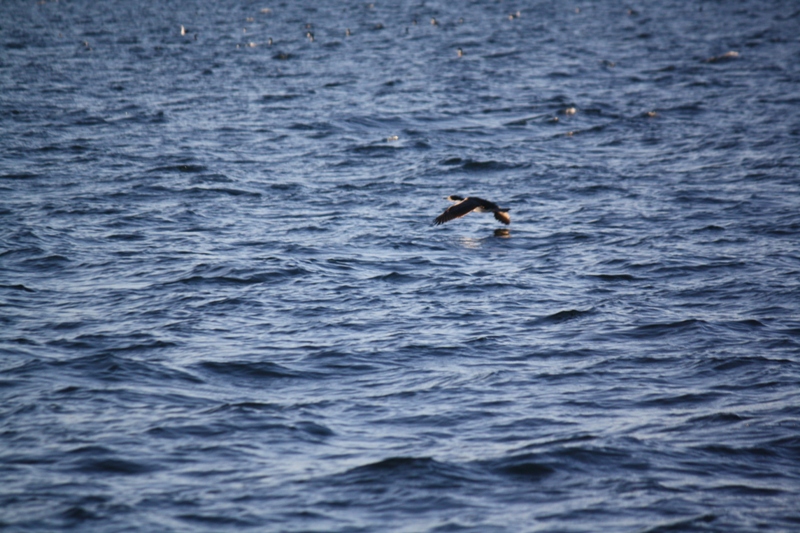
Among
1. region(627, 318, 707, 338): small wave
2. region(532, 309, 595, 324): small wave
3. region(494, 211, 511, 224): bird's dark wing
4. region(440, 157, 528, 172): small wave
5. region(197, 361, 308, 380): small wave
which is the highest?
region(440, 157, 528, 172): small wave

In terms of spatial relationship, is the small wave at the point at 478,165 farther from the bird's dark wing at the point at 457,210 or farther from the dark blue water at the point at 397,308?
the bird's dark wing at the point at 457,210

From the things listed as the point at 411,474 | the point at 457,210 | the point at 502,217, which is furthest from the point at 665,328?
the point at 502,217

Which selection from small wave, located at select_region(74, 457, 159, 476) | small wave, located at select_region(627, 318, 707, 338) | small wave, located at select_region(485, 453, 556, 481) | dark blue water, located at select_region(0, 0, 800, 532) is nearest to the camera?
dark blue water, located at select_region(0, 0, 800, 532)

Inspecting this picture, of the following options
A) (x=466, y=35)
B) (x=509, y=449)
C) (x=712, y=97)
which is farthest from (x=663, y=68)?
(x=509, y=449)

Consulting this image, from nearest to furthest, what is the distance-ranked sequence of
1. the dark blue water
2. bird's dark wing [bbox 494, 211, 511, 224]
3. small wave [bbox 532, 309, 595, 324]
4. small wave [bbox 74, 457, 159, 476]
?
the dark blue water, small wave [bbox 74, 457, 159, 476], small wave [bbox 532, 309, 595, 324], bird's dark wing [bbox 494, 211, 511, 224]

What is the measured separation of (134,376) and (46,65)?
30814 mm

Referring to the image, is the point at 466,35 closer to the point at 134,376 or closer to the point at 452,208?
the point at 452,208

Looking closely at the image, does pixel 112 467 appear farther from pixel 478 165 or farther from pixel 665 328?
pixel 478 165

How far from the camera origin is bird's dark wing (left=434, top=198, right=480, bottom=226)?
18016 millimetres

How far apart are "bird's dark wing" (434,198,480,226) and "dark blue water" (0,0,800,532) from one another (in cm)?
69

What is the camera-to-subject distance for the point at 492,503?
932 cm

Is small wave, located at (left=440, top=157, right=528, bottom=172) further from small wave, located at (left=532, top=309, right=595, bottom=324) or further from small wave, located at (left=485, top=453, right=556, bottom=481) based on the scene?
small wave, located at (left=485, top=453, right=556, bottom=481)

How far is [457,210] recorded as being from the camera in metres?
18.1

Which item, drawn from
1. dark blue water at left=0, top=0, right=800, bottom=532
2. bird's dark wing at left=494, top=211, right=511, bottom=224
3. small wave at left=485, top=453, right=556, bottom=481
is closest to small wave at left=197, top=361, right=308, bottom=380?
dark blue water at left=0, top=0, right=800, bottom=532
